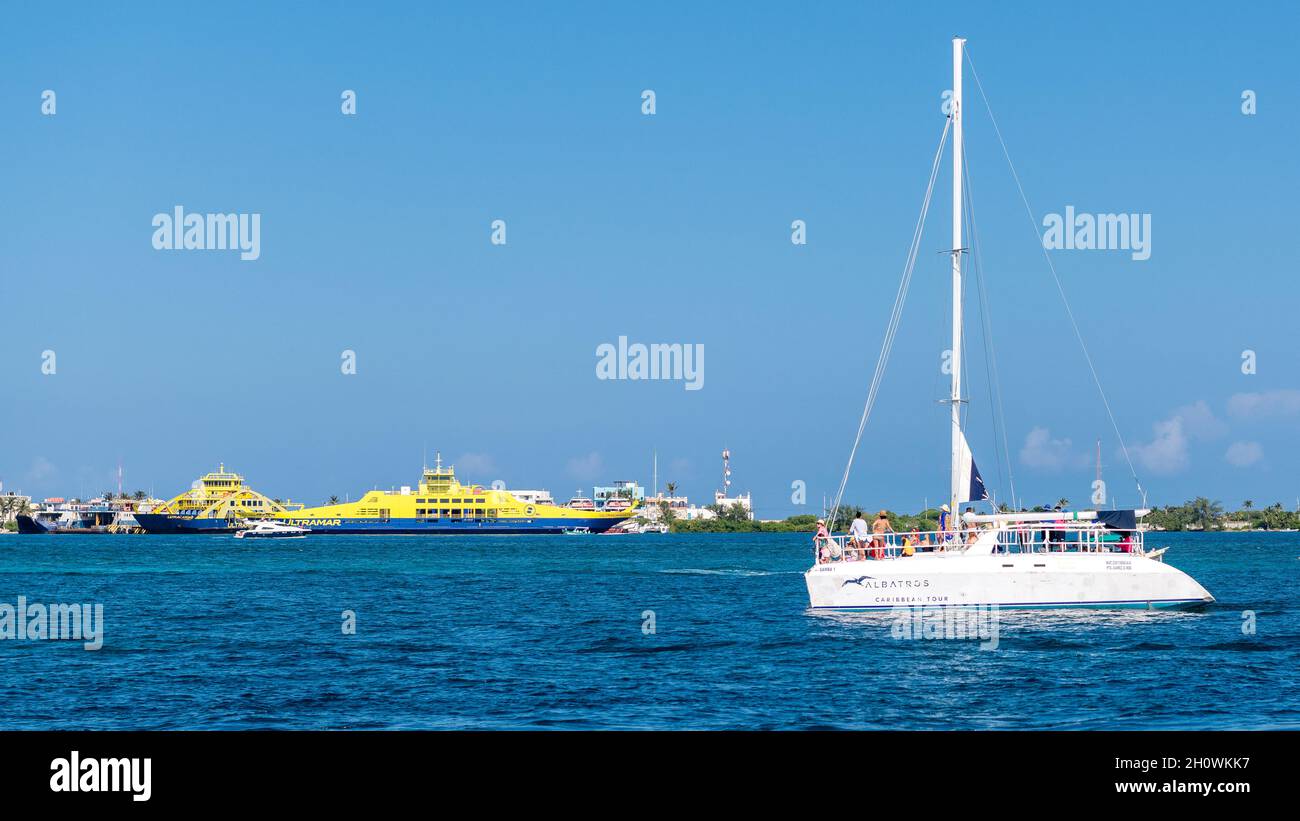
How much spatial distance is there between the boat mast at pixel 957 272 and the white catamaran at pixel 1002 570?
1263 millimetres

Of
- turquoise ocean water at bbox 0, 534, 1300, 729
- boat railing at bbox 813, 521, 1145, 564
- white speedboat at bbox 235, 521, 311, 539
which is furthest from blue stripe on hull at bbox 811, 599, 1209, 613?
white speedboat at bbox 235, 521, 311, 539

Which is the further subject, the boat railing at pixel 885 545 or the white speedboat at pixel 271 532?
the white speedboat at pixel 271 532

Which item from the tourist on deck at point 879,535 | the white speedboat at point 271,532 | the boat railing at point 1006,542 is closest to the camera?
the boat railing at point 1006,542

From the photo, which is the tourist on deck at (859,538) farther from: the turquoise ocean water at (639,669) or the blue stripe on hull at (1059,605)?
the turquoise ocean water at (639,669)

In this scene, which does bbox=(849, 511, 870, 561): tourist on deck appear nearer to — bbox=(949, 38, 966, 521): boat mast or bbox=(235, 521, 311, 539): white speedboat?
bbox=(949, 38, 966, 521): boat mast

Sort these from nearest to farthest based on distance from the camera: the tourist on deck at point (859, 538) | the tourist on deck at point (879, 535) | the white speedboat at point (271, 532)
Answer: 1. the tourist on deck at point (859, 538)
2. the tourist on deck at point (879, 535)
3. the white speedboat at point (271, 532)

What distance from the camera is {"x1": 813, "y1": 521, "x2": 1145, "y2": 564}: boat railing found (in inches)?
1452

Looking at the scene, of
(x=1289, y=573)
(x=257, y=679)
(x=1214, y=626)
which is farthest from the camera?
(x=1289, y=573)

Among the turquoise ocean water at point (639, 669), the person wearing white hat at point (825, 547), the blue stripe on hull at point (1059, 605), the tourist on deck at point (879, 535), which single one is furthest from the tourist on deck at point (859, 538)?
the turquoise ocean water at point (639, 669)

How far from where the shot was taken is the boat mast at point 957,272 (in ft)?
130
